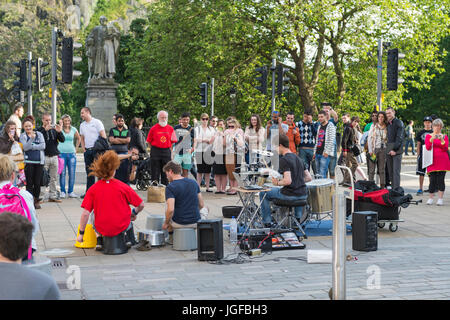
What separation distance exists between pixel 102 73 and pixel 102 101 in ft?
4.15

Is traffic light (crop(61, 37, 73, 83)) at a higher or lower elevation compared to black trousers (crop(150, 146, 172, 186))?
higher


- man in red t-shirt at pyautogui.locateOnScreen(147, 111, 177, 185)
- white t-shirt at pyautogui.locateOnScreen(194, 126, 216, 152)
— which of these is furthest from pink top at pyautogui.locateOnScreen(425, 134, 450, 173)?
man in red t-shirt at pyautogui.locateOnScreen(147, 111, 177, 185)

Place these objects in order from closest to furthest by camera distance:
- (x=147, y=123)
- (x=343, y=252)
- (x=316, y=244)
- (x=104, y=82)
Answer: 1. (x=343, y=252)
2. (x=316, y=244)
3. (x=104, y=82)
4. (x=147, y=123)

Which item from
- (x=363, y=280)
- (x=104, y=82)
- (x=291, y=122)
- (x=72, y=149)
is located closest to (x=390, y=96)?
(x=104, y=82)

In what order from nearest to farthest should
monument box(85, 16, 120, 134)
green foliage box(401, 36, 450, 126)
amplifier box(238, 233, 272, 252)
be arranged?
amplifier box(238, 233, 272, 252) < monument box(85, 16, 120, 134) < green foliage box(401, 36, 450, 126)

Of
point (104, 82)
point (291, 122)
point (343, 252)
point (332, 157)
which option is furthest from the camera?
point (104, 82)

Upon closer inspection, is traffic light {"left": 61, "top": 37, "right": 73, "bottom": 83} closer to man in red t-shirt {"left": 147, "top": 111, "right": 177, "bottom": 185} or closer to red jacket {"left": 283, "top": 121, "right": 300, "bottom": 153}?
man in red t-shirt {"left": 147, "top": 111, "right": 177, "bottom": 185}

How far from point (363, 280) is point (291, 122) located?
8.77m

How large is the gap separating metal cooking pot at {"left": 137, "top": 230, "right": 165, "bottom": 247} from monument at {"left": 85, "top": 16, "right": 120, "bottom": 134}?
18455 mm

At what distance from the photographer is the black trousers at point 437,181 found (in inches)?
511

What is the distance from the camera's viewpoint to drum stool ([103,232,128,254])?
7.92 metres

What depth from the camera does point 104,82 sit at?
26672 mm

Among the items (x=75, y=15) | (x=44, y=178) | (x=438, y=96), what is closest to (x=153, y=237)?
(x=44, y=178)
